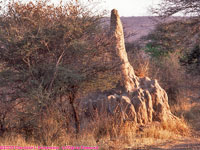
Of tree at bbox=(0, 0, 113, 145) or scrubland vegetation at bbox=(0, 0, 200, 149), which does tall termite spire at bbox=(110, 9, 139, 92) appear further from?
tree at bbox=(0, 0, 113, 145)

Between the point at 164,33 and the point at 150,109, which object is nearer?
the point at 150,109

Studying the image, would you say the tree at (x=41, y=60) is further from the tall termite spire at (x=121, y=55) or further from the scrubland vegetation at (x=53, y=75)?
the tall termite spire at (x=121, y=55)

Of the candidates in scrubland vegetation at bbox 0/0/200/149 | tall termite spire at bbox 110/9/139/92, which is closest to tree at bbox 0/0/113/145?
scrubland vegetation at bbox 0/0/200/149

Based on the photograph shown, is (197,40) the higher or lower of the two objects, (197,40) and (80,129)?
the higher

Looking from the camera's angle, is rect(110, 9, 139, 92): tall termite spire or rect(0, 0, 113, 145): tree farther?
rect(110, 9, 139, 92): tall termite spire

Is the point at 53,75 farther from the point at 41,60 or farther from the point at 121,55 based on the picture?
the point at 121,55

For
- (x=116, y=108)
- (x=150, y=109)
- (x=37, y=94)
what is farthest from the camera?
(x=150, y=109)

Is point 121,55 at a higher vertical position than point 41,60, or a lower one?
higher

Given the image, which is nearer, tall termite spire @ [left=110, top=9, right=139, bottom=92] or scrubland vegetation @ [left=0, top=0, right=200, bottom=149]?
scrubland vegetation @ [left=0, top=0, right=200, bottom=149]

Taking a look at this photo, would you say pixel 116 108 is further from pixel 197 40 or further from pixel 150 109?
pixel 197 40

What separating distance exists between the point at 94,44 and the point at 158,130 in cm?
312

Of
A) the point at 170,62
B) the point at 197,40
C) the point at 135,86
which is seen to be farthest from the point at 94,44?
the point at 170,62

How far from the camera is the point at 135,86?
9141 mm

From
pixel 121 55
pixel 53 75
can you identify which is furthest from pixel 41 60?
pixel 121 55
